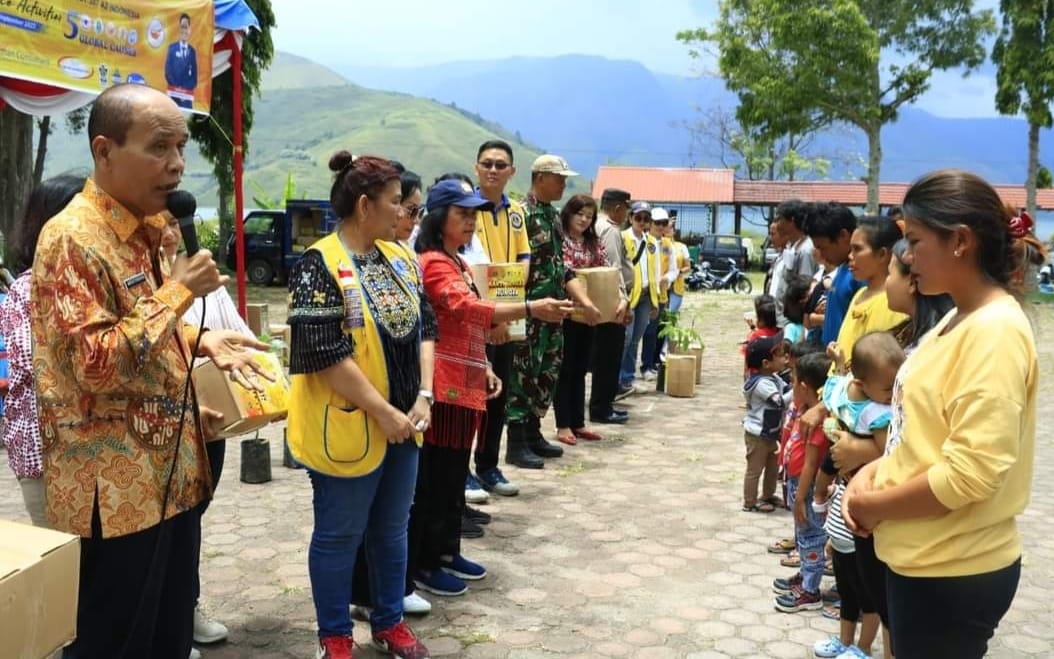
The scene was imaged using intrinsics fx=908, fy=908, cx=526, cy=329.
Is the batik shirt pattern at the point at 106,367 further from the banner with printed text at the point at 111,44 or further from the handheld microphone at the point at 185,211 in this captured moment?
the banner with printed text at the point at 111,44

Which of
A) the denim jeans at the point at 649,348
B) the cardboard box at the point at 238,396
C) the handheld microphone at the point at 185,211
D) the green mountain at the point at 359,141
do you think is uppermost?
the green mountain at the point at 359,141

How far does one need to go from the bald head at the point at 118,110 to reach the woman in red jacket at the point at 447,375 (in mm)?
1817

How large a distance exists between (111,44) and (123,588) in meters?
6.28

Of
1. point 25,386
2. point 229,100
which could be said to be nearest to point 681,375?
point 25,386

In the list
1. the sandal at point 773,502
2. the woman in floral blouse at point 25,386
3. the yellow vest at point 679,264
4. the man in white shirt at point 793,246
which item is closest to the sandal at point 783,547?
the sandal at point 773,502

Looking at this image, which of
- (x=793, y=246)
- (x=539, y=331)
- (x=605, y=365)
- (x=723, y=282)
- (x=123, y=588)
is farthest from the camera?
(x=723, y=282)

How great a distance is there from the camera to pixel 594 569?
4.29 m

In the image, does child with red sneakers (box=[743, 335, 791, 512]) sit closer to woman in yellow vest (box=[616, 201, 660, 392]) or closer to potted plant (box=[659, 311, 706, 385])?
woman in yellow vest (box=[616, 201, 660, 392])

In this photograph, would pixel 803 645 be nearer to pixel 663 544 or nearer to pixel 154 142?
pixel 663 544

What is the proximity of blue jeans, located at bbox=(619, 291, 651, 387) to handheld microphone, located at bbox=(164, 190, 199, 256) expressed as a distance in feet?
22.4

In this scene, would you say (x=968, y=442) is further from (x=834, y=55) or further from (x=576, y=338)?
(x=834, y=55)

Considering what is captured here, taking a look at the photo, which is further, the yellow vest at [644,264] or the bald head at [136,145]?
the yellow vest at [644,264]

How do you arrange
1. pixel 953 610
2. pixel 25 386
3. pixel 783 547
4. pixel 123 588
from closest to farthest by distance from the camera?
pixel 953 610, pixel 123 588, pixel 25 386, pixel 783 547

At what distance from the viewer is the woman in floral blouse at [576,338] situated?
21.9 ft
